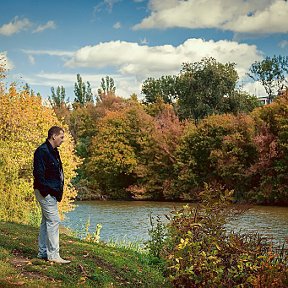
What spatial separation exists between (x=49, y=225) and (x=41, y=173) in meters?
0.80

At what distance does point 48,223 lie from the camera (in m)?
8.11

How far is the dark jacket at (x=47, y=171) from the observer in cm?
792

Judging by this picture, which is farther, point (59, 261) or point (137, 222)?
point (137, 222)

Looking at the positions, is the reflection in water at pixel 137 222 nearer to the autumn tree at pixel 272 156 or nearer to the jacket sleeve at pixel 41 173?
the autumn tree at pixel 272 156

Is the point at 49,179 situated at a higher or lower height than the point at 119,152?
lower

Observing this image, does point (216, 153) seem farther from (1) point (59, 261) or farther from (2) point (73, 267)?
(1) point (59, 261)

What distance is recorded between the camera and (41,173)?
790cm

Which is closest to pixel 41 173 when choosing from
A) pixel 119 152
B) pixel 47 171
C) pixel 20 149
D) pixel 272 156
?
pixel 47 171

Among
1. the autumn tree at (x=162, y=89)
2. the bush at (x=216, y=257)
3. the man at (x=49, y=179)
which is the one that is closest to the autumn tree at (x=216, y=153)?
the autumn tree at (x=162, y=89)

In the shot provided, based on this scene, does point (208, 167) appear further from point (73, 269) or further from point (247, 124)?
point (73, 269)

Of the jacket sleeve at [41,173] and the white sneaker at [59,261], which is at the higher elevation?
the jacket sleeve at [41,173]

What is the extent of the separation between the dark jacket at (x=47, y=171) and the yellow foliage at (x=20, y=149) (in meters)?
9.88

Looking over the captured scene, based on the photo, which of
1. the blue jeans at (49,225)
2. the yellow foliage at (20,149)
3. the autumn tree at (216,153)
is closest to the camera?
the blue jeans at (49,225)

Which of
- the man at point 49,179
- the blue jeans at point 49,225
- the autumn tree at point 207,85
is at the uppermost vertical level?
the autumn tree at point 207,85
